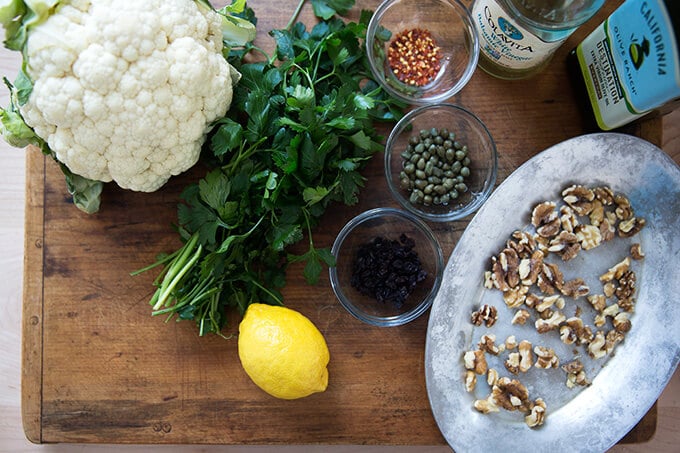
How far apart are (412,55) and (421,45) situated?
25mm

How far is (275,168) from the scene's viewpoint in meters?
0.95

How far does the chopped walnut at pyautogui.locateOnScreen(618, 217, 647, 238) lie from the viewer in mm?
1018

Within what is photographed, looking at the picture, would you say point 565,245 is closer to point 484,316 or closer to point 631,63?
point 484,316

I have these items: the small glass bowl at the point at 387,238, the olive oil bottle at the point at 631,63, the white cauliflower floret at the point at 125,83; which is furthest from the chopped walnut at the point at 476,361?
the white cauliflower floret at the point at 125,83

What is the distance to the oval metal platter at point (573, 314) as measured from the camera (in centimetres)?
99

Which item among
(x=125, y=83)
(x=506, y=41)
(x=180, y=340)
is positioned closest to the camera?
Result: (x=125, y=83)

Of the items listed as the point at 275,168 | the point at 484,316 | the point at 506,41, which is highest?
the point at 506,41

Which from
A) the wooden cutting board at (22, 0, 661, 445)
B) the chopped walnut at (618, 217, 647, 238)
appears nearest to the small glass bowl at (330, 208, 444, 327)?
the wooden cutting board at (22, 0, 661, 445)

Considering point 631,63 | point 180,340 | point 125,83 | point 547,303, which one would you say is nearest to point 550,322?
point 547,303

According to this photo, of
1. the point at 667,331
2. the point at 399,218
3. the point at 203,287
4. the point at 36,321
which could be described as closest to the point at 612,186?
the point at 667,331

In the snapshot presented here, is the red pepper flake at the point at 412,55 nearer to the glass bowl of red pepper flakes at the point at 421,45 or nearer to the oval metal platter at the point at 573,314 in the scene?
the glass bowl of red pepper flakes at the point at 421,45

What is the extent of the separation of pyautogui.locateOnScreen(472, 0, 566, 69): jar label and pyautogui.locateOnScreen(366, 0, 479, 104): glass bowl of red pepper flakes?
0.05 metres

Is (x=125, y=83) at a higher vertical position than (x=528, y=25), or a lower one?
lower

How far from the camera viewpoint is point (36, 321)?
1049mm
